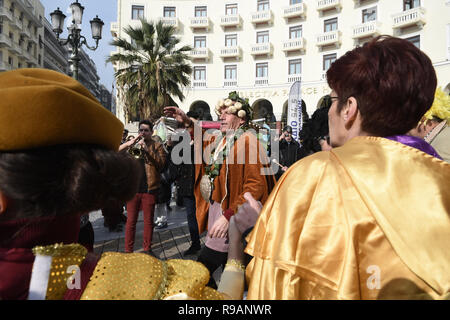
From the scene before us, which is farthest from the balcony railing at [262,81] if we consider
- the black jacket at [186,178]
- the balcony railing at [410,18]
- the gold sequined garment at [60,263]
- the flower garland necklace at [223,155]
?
the gold sequined garment at [60,263]

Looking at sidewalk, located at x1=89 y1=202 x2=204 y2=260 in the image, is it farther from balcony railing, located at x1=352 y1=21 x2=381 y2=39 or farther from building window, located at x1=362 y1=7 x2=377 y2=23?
building window, located at x1=362 y1=7 x2=377 y2=23

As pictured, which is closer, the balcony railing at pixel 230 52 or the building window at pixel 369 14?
the building window at pixel 369 14

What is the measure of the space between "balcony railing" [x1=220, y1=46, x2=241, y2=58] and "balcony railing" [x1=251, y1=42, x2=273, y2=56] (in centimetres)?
133

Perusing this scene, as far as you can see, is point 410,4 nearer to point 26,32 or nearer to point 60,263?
point 60,263

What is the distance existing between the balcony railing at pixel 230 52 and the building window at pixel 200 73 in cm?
225

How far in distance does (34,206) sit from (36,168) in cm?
10

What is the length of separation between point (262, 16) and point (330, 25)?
19.2 ft

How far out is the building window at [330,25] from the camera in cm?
2483

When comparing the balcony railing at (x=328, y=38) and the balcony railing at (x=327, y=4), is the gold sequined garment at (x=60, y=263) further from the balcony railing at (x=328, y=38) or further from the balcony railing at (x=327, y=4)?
the balcony railing at (x=327, y=4)

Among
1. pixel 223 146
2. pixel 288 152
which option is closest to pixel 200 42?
pixel 288 152

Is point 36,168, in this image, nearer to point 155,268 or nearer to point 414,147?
point 155,268

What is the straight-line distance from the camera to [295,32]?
26.6m

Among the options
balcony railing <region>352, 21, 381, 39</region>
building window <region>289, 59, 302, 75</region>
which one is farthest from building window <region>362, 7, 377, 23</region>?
building window <region>289, 59, 302, 75</region>
